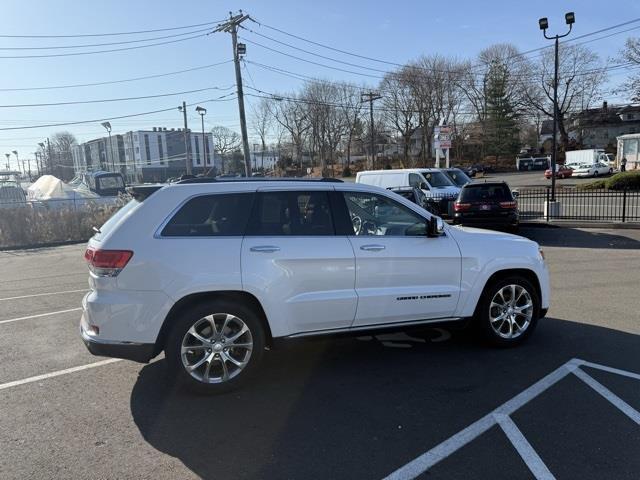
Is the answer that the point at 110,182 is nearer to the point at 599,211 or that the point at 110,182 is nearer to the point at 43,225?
the point at 43,225

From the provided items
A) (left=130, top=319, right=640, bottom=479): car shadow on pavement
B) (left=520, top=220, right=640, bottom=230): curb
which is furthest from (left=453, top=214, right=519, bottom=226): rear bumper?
(left=130, top=319, right=640, bottom=479): car shadow on pavement

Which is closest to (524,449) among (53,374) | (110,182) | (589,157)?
(53,374)

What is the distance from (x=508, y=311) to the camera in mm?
5293

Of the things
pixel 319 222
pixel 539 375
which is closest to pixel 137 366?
pixel 319 222

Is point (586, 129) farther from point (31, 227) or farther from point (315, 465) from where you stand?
→ point (315, 465)

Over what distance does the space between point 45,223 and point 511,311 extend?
17523 millimetres

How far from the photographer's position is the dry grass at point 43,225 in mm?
17453

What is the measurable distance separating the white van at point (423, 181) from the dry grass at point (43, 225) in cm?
1078

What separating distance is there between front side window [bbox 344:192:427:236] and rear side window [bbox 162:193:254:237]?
3.35 feet

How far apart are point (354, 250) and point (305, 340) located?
0.92m

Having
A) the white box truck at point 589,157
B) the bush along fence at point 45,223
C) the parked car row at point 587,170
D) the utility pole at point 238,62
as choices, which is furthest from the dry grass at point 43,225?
the white box truck at point 589,157

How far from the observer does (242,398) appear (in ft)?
14.0

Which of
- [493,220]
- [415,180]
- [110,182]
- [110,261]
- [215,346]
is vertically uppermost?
[110,182]

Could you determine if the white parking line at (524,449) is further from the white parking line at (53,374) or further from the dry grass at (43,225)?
the dry grass at (43,225)
